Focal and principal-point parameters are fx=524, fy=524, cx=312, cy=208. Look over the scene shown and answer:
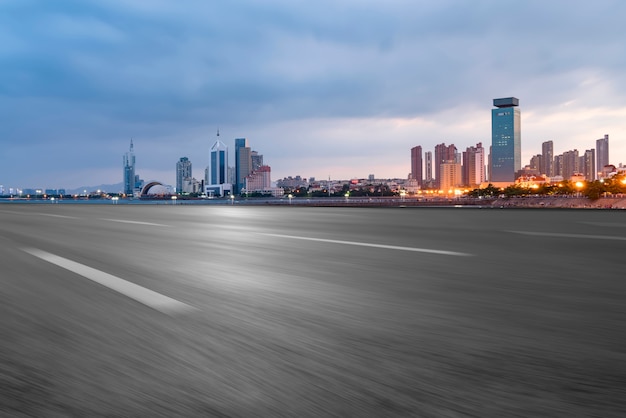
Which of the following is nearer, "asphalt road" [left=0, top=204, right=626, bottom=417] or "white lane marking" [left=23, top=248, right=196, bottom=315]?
"asphalt road" [left=0, top=204, right=626, bottom=417]

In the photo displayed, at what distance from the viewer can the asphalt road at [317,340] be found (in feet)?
5.49

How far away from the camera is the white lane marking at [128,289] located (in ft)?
10.3

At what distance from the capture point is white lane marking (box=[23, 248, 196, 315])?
124 inches

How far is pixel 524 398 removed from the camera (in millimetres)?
1650

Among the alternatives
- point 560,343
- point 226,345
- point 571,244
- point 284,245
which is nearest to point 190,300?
point 226,345

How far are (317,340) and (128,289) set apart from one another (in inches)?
80.2

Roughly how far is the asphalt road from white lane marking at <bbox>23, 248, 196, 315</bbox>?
0.06 feet

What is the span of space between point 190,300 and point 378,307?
1.22 meters

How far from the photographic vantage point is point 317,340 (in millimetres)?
2352

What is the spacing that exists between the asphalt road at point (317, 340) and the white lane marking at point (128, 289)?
18mm

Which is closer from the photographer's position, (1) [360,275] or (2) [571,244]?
(1) [360,275]

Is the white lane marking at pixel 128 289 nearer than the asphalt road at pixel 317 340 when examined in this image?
No

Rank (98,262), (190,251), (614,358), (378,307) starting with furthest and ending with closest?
1. (190,251)
2. (98,262)
3. (378,307)
4. (614,358)

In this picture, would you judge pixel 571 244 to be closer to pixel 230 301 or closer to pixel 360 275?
pixel 360 275
